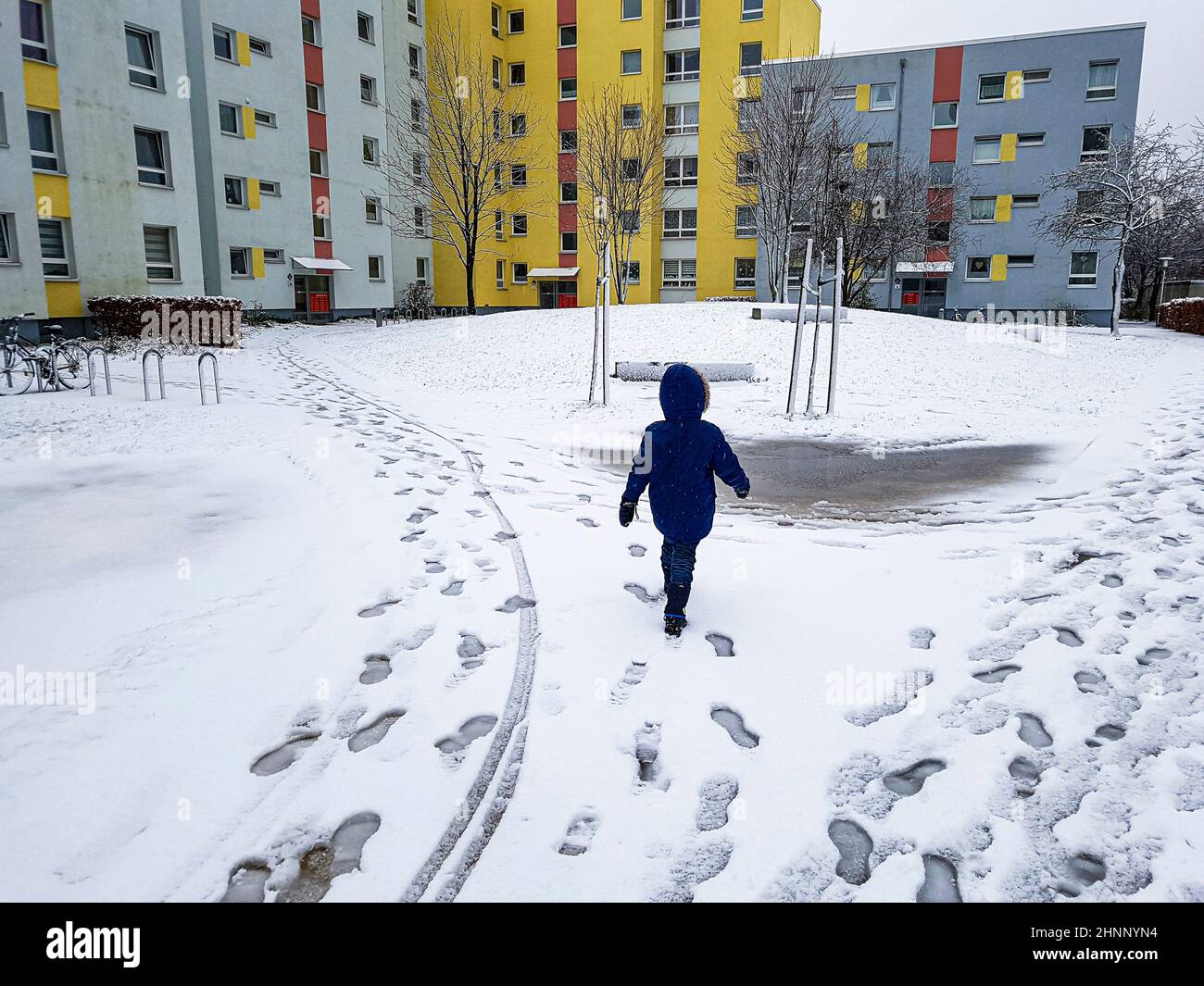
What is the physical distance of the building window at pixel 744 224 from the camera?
38969mm

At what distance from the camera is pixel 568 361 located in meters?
17.3

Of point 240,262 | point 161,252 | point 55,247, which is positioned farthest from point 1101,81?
point 55,247

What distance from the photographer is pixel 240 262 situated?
1194 inches

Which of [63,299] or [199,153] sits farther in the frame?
[199,153]

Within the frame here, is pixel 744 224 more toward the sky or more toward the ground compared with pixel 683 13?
more toward the ground

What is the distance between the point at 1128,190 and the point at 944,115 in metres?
10.0

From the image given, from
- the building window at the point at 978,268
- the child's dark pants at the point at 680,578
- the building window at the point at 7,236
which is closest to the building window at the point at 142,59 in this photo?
the building window at the point at 7,236

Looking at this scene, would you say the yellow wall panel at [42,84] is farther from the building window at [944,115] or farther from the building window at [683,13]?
the building window at [944,115]

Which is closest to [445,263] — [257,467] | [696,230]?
[696,230]

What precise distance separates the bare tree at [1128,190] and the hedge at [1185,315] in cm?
308

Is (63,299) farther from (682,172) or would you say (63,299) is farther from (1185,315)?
(1185,315)

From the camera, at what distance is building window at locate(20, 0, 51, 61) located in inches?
805

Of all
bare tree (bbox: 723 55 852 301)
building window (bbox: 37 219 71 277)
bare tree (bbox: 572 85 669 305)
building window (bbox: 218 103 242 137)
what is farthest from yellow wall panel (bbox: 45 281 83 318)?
bare tree (bbox: 723 55 852 301)

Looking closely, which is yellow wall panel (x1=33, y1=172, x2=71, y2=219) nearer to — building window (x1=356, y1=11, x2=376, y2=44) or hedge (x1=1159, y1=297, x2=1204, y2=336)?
building window (x1=356, y1=11, x2=376, y2=44)
